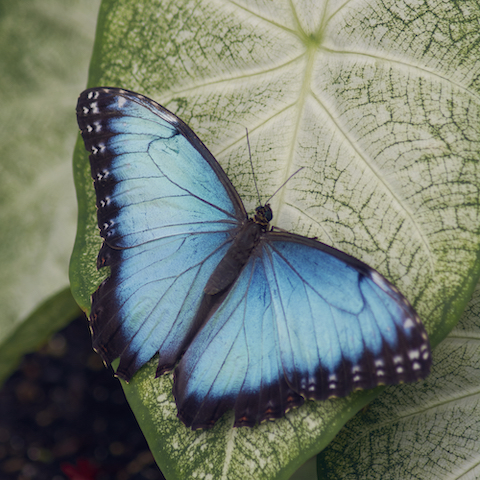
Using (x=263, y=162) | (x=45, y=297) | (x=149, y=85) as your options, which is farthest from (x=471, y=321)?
(x=45, y=297)

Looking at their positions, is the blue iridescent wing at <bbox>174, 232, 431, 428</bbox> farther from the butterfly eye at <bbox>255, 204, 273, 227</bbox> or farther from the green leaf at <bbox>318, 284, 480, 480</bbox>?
the green leaf at <bbox>318, 284, 480, 480</bbox>

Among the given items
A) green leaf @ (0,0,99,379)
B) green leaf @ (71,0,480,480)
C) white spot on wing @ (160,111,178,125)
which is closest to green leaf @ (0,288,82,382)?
green leaf @ (0,0,99,379)

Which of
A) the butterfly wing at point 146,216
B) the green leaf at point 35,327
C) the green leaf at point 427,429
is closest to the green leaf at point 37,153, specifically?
the green leaf at point 35,327

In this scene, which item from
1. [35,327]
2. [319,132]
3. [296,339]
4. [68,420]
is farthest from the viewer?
[68,420]

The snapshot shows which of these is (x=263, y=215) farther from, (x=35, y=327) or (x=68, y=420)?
(x=68, y=420)

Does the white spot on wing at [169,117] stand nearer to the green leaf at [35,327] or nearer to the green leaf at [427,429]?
the green leaf at [35,327]

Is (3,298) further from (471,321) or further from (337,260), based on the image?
(471,321)

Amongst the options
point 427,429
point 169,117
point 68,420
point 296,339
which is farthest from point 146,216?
point 68,420
